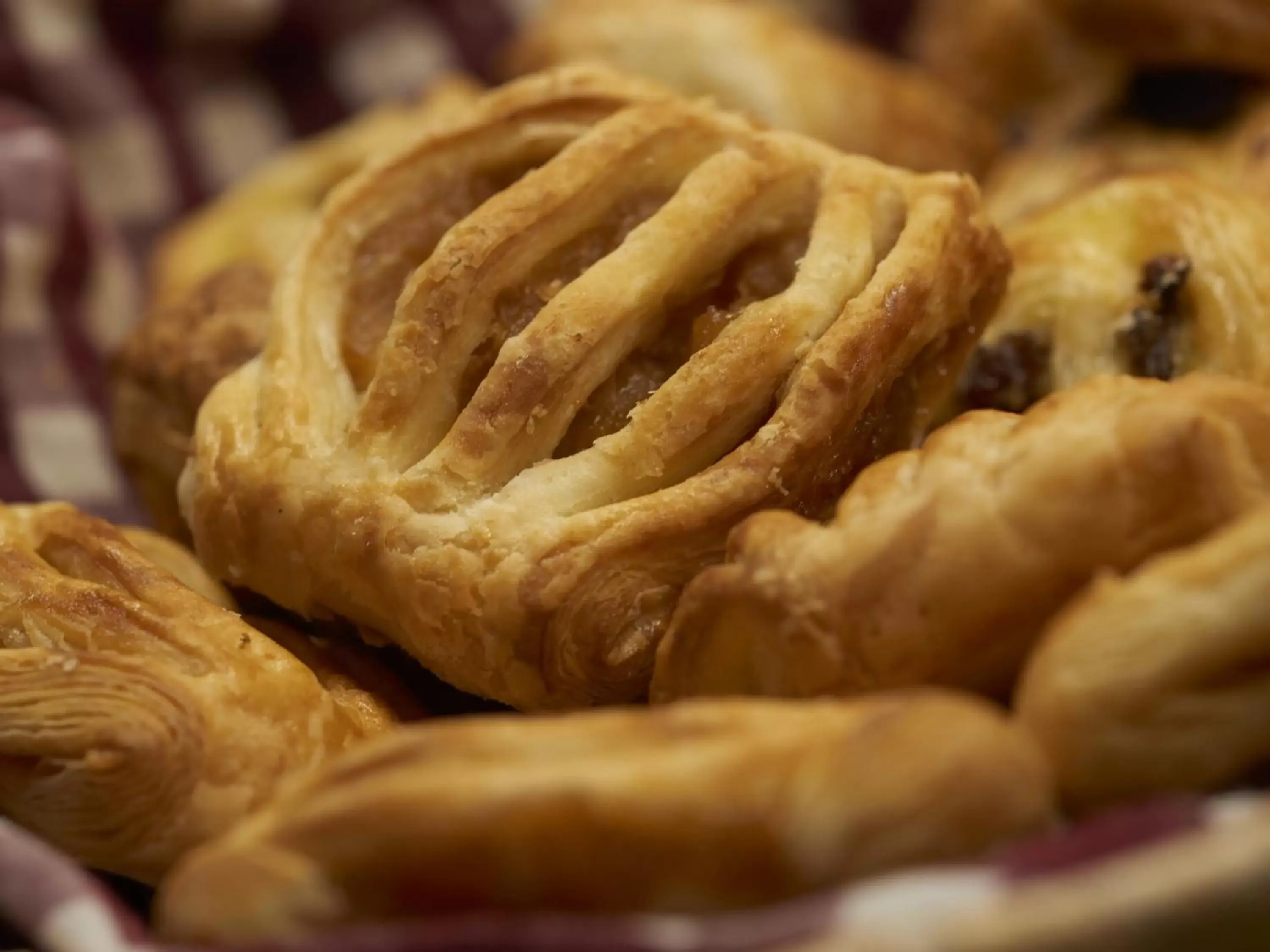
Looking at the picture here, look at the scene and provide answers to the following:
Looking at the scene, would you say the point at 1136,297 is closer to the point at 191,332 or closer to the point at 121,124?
the point at 191,332

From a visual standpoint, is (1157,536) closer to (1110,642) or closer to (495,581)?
(1110,642)

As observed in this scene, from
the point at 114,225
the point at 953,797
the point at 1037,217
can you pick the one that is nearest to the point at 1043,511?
the point at 953,797

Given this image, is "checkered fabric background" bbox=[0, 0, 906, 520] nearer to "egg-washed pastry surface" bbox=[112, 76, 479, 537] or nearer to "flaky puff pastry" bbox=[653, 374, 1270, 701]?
"egg-washed pastry surface" bbox=[112, 76, 479, 537]

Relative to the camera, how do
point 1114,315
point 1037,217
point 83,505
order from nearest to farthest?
point 1114,315, point 1037,217, point 83,505

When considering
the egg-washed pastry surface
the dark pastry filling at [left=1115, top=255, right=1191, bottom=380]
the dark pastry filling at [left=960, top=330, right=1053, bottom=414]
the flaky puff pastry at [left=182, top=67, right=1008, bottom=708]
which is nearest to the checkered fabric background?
the egg-washed pastry surface

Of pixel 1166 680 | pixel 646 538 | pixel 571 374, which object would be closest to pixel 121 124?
pixel 571 374

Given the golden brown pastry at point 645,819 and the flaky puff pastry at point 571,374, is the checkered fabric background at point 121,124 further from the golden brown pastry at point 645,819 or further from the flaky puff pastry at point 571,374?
the golden brown pastry at point 645,819
